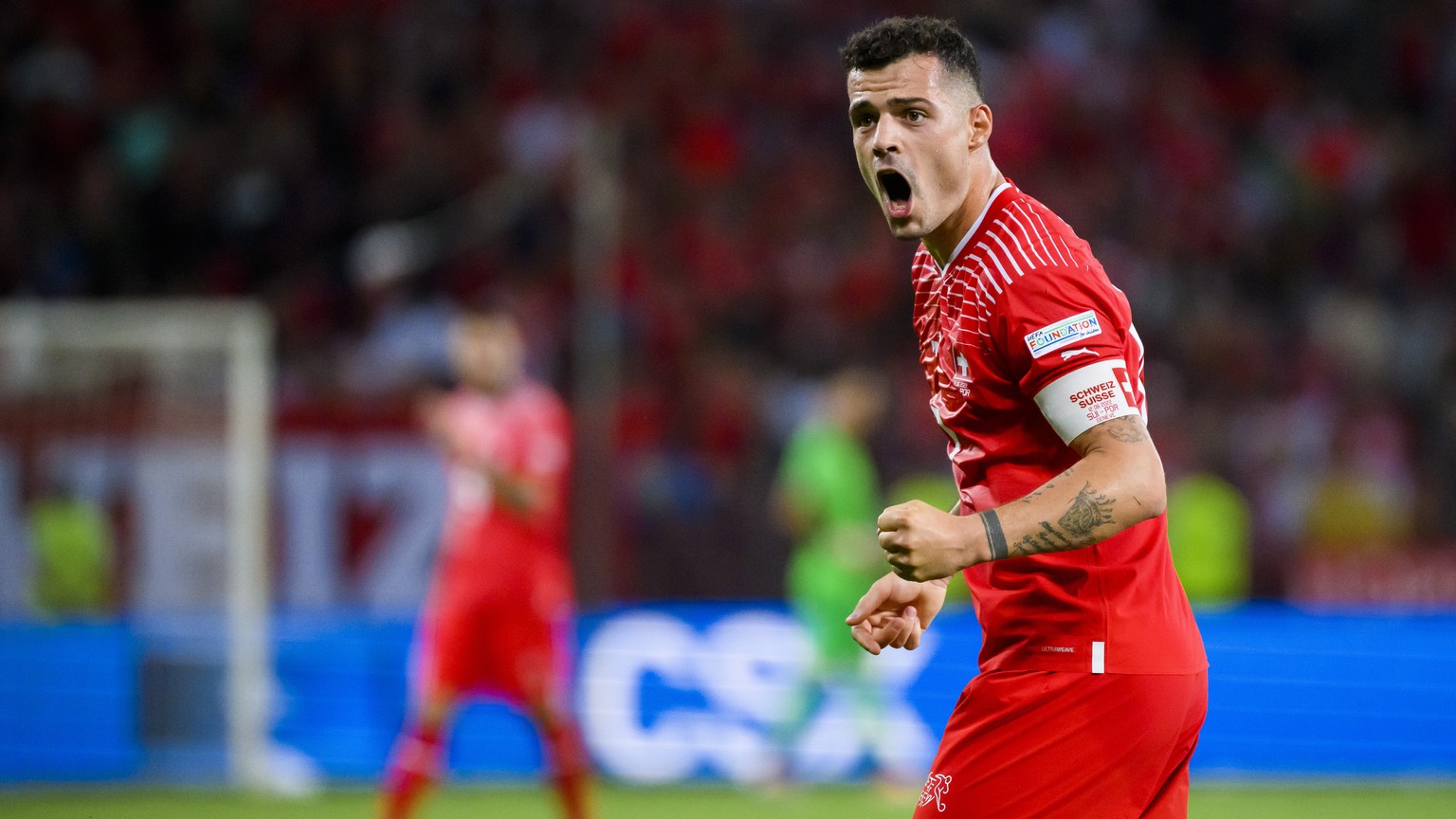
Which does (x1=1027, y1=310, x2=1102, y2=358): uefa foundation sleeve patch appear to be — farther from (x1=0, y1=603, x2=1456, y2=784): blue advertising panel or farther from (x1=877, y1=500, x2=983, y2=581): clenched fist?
(x1=0, y1=603, x2=1456, y2=784): blue advertising panel

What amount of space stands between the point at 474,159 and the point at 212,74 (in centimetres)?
250

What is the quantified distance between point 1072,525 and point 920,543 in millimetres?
314

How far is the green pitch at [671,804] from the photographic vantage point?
9.09 m

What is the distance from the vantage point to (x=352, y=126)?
1534 centimetres

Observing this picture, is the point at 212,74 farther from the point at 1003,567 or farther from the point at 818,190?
the point at 1003,567

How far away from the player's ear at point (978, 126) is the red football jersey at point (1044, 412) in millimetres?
106

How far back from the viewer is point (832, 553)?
1034 centimetres

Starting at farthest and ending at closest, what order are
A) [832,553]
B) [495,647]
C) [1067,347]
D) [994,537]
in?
1. [832,553]
2. [495,647]
3. [1067,347]
4. [994,537]

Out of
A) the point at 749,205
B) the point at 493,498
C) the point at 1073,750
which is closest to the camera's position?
the point at 1073,750

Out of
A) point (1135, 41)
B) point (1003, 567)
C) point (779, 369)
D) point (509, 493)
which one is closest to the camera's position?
point (1003, 567)

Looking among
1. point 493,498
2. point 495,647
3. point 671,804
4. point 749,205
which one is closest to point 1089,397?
point 495,647

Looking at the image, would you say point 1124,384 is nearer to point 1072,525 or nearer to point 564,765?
point 1072,525

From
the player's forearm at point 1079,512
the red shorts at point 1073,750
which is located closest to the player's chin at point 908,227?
the player's forearm at point 1079,512

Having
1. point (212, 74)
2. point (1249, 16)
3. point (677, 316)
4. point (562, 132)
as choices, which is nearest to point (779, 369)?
point (677, 316)
